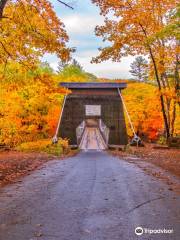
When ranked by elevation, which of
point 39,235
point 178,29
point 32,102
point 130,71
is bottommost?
point 39,235

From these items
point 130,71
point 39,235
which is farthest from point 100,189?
point 130,71

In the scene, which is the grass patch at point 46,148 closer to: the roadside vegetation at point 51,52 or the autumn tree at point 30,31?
the roadside vegetation at point 51,52

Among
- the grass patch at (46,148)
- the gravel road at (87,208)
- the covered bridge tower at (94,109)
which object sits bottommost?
the gravel road at (87,208)

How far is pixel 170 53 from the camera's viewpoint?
2481cm

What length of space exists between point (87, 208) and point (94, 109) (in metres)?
27.0

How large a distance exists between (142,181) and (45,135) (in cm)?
2513

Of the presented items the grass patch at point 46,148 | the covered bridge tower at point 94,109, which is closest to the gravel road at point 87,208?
the grass patch at point 46,148

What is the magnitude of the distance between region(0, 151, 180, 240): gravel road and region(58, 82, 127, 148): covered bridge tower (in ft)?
73.6

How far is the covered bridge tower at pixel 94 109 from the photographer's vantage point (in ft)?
110

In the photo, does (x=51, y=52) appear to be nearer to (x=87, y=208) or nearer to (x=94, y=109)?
(x=87, y=208)

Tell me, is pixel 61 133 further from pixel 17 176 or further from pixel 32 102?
pixel 17 176

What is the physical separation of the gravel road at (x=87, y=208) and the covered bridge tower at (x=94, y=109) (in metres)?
22.4

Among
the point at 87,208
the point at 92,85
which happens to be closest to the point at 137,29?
the point at 92,85

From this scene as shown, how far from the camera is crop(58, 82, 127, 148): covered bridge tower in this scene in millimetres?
33656
